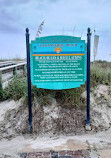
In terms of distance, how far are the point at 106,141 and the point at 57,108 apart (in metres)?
1.32

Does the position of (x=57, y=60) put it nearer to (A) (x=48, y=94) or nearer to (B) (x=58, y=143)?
(A) (x=48, y=94)

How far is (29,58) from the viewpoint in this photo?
3.75 meters

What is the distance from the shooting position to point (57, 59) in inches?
147

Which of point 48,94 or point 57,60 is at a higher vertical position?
point 57,60

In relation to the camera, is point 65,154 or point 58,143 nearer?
point 65,154

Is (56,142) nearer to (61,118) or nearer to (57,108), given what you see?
(61,118)

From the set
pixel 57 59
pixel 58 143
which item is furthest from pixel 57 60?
pixel 58 143

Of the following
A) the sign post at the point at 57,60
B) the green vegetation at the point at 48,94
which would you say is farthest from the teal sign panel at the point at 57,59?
the green vegetation at the point at 48,94

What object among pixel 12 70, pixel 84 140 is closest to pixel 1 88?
pixel 12 70

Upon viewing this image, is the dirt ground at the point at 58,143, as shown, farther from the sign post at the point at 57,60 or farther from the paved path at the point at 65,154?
the sign post at the point at 57,60

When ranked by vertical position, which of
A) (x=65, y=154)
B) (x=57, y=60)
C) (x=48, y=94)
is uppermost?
(x=57, y=60)

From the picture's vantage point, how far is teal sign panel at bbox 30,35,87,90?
3707 millimetres

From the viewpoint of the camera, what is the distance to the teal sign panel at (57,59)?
371 centimetres

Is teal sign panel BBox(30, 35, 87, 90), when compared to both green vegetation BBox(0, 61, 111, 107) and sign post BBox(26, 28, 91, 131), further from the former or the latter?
green vegetation BBox(0, 61, 111, 107)
